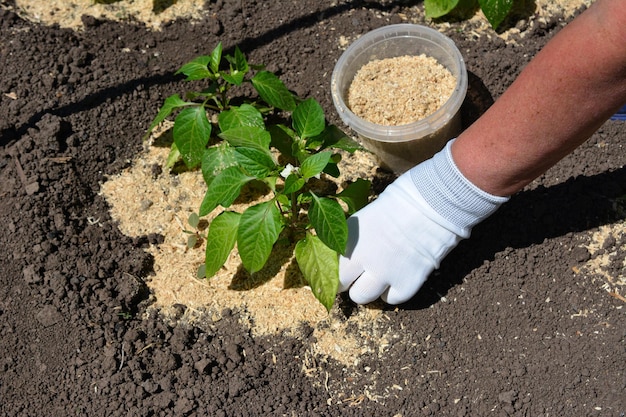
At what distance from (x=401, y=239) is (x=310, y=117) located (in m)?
0.49

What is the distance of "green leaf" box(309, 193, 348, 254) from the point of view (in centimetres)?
217

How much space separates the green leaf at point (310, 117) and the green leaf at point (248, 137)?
13cm

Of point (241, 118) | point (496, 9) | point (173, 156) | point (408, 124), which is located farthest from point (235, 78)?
point (496, 9)

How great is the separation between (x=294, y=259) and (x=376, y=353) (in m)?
0.43

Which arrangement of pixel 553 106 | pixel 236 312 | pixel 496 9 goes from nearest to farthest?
1. pixel 553 106
2. pixel 236 312
3. pixel 496 9

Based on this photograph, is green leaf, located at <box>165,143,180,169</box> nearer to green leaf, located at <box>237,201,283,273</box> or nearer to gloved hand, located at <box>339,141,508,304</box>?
green leaf, located at <box>237,201,283,273</box>

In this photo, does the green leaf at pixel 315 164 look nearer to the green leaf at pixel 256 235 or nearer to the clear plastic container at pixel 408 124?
the green leaf at pixel 256 235

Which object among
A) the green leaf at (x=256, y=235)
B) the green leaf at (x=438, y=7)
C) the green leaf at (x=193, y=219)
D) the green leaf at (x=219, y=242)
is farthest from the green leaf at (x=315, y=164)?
the green leaf at (x=438, y=7)

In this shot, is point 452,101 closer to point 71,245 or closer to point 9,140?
point 71,245

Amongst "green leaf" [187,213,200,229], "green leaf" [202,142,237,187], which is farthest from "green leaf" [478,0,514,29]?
"green leaf" [187,213,200,229]

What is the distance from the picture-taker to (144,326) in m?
2.42

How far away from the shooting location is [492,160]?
2064 millimetres

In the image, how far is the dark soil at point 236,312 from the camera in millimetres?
2277

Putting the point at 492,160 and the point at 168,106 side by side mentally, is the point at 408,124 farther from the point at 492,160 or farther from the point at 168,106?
the point at 168,106
